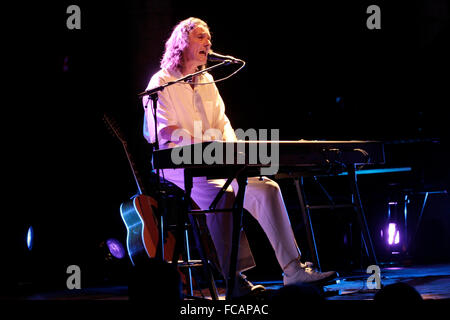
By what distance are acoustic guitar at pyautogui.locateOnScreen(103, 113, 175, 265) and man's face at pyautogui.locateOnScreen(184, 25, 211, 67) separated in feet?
3.56

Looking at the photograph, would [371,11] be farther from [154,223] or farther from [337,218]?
[154,223]

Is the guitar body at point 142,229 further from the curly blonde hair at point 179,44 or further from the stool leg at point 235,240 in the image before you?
the stool leg at point 235,240

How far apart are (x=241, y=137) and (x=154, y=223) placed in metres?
1.17

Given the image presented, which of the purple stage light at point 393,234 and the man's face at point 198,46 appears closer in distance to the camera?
the man's face at point 198,46

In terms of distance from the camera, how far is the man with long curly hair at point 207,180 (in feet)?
10.9

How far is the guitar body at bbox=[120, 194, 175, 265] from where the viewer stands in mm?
4574

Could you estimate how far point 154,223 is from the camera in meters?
4.79

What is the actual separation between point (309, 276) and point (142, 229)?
181 centimetres

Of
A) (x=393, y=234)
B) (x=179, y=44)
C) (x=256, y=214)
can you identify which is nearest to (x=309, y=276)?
(x=256, y=214)

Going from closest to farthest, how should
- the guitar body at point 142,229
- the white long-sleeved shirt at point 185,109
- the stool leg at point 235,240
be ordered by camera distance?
1. the stool leg at point 235,240
2. the white long-sleeved shirt at point 185,109
3. the guitar body at point 142,229

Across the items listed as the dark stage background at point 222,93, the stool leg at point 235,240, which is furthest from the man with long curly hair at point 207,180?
the dark stage background at point 222,93

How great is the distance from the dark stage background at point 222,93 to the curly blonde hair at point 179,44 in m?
1.76

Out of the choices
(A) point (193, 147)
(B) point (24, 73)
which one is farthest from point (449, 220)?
(B) point (24, 73)

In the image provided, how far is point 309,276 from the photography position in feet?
10.6
